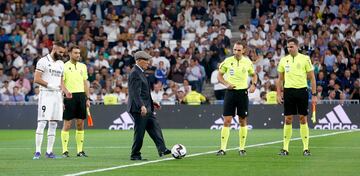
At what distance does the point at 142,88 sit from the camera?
19812mm

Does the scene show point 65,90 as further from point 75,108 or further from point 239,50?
point 239,50

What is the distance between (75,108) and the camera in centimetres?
2194

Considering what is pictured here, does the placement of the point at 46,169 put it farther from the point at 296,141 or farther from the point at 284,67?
the point at 296,141

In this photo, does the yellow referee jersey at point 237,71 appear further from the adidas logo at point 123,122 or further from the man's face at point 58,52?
the adidas logo at point 123,122

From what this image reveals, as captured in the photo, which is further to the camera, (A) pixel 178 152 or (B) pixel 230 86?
(B) pixel 230 86

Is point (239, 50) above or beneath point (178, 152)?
above

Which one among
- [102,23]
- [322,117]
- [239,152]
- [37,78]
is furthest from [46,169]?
[102,23]

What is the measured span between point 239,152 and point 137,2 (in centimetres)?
2418

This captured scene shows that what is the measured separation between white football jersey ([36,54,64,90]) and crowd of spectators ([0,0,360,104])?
16962 millimetres

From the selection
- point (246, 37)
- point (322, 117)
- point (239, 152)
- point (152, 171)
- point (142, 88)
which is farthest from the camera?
point (246, 37)

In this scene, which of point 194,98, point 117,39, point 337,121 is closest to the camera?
point 337,121

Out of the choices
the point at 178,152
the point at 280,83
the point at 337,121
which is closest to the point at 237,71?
the point at 280,83

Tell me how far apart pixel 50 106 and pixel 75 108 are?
1.34 meters

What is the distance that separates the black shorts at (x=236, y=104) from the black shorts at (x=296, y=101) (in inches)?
34.8
